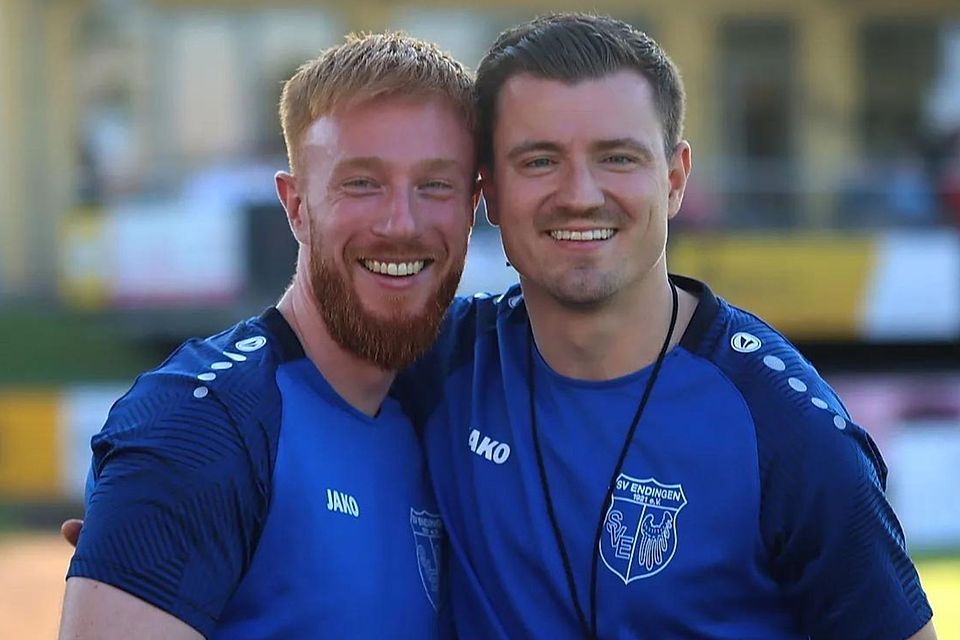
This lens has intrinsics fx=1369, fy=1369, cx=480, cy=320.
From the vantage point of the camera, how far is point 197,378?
2492mm

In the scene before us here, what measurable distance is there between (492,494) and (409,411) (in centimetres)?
30

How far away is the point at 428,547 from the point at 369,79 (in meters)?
0.95

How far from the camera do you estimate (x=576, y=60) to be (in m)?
2.71

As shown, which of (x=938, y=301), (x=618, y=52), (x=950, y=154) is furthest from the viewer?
(x=950, y=154)

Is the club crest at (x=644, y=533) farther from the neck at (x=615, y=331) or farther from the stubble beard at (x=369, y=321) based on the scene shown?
the stubble beard at (x=369, y=321)

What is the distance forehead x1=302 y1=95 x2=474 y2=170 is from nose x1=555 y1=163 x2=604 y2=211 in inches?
9.4

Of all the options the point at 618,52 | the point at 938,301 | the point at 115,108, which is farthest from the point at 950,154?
the point at 618,52

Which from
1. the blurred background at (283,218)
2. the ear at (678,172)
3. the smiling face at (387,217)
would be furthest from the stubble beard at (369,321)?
the blurred background at (283,218)

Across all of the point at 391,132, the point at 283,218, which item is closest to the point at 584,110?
the point at 391,132

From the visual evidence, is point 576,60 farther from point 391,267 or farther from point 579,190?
point 391,267

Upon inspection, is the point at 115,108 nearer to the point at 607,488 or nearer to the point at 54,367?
the point at 54,367

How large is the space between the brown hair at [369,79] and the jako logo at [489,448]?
2.13 feet

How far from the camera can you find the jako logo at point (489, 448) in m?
2.81

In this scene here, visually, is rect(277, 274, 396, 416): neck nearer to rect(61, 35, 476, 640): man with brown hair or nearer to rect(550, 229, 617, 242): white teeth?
rect(61, 35, 476, 640): man with brown hair
